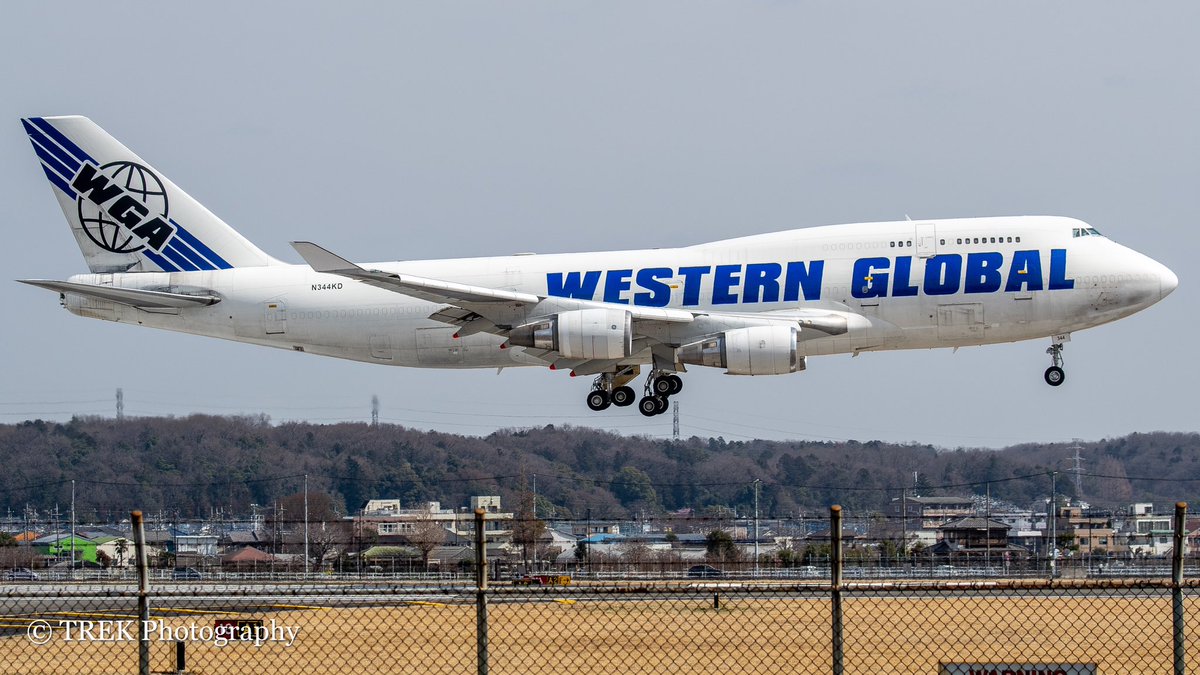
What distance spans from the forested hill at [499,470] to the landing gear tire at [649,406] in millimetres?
31363

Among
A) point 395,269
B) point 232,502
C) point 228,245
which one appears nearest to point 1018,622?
point 395,269

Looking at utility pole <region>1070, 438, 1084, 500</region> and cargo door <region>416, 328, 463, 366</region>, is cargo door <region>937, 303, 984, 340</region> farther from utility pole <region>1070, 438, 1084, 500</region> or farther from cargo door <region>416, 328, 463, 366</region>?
utility pole <region>1070, 438, 1084, 500</region>

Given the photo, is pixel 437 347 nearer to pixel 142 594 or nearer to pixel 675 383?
pixel 675 383

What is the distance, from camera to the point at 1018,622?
2580 centimetres

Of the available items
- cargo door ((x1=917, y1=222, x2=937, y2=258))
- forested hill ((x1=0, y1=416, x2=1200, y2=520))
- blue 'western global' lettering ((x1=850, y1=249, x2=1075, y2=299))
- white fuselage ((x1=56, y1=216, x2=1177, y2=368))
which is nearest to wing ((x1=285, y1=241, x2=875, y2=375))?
white fuselage ((x1=56, y1=216, x2=1177, y2=368))

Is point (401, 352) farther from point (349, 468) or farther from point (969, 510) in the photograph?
point (969, 510)

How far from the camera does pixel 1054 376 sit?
40250 mm

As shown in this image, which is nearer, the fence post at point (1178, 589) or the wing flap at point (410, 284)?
the fence post at point (1178, 589)

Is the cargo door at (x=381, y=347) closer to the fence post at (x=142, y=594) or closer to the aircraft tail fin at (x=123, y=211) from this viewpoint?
the aircraft tail fin at (x=123, y=211)

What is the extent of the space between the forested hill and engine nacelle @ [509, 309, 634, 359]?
34.4m

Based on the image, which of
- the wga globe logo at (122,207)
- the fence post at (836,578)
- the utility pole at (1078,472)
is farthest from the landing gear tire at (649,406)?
the utility pole at (1078,472)

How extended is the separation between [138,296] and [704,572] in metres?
18.0

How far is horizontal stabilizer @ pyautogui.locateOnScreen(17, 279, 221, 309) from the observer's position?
40.6m

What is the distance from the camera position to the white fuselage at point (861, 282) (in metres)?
37.2
